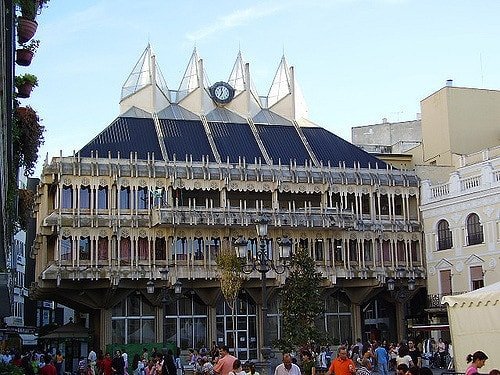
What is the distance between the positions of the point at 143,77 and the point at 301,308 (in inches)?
1332

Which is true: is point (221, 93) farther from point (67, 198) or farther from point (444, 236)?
point (444, 236)

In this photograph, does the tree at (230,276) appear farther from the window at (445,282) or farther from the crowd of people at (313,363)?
the window at (445,282)

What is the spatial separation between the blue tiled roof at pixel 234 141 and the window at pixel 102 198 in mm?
8529

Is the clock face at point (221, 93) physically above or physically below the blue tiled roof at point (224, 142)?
above

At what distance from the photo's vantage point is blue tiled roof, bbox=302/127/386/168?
198 feet

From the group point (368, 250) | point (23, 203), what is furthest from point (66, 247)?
point (23, 203)

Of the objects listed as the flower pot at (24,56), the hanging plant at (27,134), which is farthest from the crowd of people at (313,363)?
the flower pot at (24,56)

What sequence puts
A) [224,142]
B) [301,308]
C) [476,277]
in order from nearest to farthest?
[301,308]
[476,277]
[224,142]

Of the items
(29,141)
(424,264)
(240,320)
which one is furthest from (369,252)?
(29,141)

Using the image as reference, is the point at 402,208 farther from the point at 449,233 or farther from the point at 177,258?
the point at 177,258

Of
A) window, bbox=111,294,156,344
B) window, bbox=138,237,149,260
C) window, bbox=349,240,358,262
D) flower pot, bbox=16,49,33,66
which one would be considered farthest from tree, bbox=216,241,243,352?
flower pot, bbox=16,49,33,66

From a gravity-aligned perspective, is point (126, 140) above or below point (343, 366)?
above

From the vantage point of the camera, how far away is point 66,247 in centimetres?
5166

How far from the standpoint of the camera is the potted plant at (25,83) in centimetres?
1800
